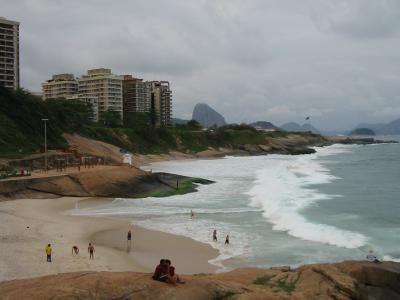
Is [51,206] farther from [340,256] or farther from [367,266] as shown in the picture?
[367,266]

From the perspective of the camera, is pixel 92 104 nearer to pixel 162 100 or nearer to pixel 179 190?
pixel 162 100

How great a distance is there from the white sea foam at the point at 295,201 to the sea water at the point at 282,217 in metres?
0.05

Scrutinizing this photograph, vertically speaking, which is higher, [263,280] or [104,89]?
[104,89]

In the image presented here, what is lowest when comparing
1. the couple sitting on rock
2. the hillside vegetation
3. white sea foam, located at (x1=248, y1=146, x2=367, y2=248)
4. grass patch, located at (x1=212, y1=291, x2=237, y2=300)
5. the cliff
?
white sea foam, located at (x1=248, y1=146, x2=367, y2=248)

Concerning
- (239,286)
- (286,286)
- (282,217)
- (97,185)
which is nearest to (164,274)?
(239,286)

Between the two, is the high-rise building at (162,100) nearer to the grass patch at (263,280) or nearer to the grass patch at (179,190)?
the grass patch at (179,190)

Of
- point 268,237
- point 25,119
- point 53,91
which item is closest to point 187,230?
point 268,237

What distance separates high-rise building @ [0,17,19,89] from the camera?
4006 inches

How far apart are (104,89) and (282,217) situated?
10527cm

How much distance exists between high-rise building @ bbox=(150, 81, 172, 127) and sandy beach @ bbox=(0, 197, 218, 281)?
118 m

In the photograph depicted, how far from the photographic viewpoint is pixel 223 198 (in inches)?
1670

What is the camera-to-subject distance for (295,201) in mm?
40406

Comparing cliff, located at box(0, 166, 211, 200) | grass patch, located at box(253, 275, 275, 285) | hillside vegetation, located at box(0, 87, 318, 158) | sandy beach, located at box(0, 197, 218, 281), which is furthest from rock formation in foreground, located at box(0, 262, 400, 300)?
hillside vegetation, located at box(0, 87, 318, 158)

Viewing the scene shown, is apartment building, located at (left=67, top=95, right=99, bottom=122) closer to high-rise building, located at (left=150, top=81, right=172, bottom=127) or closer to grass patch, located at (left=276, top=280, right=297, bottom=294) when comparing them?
high-rise building, located at (left=150, top=81, right=172, bottom=127)
